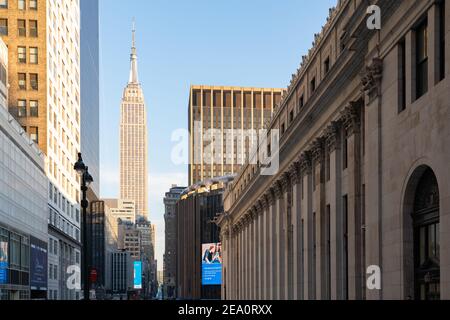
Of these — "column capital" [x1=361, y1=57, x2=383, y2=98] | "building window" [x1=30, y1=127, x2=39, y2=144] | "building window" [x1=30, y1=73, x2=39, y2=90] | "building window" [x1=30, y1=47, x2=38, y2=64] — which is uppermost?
"building window" [x1=30, y1=47, x2=38, y2=64]

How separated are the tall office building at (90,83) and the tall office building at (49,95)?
29.5m

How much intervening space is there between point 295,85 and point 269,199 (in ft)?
54.4

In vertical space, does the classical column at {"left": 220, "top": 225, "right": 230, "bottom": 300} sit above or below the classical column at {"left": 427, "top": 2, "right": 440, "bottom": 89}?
below

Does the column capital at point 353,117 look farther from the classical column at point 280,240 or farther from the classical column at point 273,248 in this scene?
the classical column at point 273,248

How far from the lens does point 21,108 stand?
88.5m

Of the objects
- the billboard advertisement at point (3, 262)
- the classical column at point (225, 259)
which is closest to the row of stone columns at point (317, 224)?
the billboard advertisement at point (3, 262)

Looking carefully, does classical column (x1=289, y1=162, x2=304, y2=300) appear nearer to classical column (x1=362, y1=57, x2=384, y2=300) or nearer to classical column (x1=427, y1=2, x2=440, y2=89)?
classical column (x1=362, y1=57, x2=384, y2=300)

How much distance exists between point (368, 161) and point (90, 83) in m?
Result: 131

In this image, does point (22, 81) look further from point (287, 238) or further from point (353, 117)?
point (353, 117)

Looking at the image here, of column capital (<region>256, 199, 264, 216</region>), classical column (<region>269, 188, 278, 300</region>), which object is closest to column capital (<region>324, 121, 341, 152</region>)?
classical column (<region>269, 188, 278, 300</region>)

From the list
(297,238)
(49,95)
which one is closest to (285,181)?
(297,238)

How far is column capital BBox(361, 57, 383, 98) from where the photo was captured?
27.0 meters

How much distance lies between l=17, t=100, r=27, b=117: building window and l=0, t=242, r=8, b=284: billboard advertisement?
29526 mm
